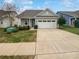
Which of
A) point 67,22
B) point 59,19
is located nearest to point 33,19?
point 59,19

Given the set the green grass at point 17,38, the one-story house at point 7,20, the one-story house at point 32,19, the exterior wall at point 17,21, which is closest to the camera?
the green grass at point 17,38

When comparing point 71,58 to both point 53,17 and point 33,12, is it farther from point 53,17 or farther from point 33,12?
point 33,12

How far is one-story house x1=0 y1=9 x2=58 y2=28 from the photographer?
46.5m

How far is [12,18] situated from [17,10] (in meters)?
5.33

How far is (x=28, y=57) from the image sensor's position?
978 cm

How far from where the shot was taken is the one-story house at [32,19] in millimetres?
46531

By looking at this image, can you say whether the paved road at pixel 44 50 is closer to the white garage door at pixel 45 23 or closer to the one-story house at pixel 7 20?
the white garage door at pixel 45 23

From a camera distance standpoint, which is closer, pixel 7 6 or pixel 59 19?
pixel 59 19

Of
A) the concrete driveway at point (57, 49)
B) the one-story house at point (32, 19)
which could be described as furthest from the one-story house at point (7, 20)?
the concrete driveway at point (57, 49)

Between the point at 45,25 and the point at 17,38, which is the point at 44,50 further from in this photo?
the point at 45,25

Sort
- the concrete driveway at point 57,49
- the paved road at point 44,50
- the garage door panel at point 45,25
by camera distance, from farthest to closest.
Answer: the garage door panel at point 45,25, the paved road at point 44,50, the concrete driveway at point 57,49

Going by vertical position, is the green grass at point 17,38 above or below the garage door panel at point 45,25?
below

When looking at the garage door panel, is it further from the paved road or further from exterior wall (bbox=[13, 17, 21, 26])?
the paved road

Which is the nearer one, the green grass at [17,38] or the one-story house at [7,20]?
the green grass at [17,38]
